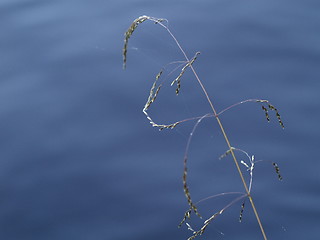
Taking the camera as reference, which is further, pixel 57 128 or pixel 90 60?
pixel 90 60

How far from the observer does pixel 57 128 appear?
2.08 meters

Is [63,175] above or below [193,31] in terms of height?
below

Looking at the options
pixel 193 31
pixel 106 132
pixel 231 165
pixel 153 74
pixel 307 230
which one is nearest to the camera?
pixel 307 230

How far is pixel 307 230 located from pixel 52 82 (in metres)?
1.16

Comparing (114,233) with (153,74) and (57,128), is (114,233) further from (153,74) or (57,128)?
(153,74)

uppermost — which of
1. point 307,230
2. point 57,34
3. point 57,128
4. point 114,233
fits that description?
point 57,34

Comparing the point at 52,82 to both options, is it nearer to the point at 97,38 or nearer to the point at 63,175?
the point at 97,38

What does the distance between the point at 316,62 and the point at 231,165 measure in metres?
0.65

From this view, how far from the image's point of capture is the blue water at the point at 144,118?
1.76 m

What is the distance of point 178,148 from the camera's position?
1.94m

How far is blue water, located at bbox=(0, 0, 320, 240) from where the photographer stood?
1761 mm

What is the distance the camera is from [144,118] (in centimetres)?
205

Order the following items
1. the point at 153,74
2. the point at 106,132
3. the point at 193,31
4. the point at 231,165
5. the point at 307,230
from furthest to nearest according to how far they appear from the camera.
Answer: the point at 193,31 → the point at 153,74 → the point at 106,132 → the point at 231,165 → the point at 307,230

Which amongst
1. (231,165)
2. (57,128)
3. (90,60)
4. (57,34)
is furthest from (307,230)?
(57,34)
